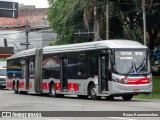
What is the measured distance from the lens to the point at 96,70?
2986 centimetres

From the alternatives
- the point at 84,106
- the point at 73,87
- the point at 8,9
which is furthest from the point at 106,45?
the point at 84,106

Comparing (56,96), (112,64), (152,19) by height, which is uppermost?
(152,19)

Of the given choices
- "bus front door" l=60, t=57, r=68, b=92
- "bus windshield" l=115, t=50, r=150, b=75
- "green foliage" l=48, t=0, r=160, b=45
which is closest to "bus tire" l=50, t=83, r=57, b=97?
"bus front door" l=60, t=57, r=68, b=92

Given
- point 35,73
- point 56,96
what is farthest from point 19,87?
point 56,96

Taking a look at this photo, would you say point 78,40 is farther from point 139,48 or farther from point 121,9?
point 139,48

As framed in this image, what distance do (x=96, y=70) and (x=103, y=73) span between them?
0.61 metres

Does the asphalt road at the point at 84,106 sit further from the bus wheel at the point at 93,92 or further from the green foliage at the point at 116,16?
the green foliage at the point at 116,16

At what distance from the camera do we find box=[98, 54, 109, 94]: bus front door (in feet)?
95.9

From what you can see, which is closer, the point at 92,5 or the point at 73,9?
the point at 92,5

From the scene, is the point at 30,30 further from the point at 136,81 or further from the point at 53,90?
the point at 136,81

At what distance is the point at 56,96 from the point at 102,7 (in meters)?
16.7

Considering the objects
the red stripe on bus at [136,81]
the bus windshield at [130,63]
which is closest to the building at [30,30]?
the bus windshield at [130,63]

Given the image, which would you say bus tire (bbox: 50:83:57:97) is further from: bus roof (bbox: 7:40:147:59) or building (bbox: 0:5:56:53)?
building (bbox: 0:5:56:53)

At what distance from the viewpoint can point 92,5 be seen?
46.7 m
